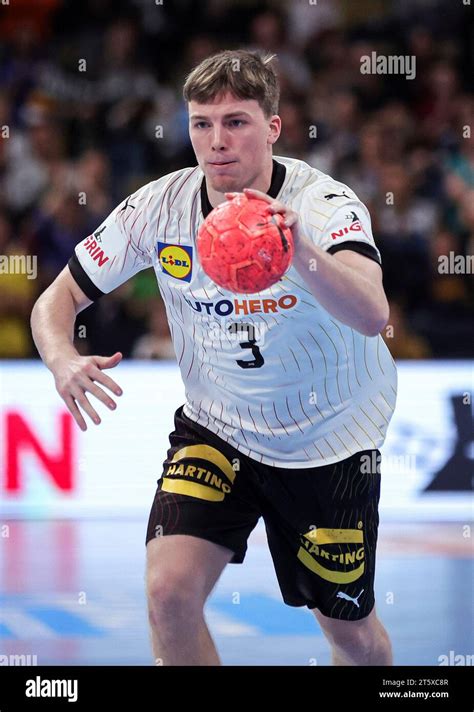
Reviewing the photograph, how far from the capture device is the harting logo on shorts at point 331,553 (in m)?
4.39

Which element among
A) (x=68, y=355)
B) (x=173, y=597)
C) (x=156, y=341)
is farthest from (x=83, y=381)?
→ (x=156, y=341)

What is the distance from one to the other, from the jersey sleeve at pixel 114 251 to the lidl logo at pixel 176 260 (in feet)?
0.27

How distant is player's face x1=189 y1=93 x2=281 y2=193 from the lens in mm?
4086

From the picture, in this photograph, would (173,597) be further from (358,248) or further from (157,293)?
(157,293)

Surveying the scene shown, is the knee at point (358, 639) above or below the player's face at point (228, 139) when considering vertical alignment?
below

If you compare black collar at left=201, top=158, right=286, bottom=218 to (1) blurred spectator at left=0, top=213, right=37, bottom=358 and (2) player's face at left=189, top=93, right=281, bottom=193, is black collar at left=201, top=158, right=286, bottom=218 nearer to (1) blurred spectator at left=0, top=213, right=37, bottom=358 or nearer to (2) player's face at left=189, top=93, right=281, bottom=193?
(2) player's face at left=189, top=93, right=281, bottom=193

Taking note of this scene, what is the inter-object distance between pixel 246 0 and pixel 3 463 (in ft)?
21.5

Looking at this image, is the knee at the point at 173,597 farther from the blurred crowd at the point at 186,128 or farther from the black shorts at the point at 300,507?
the blurred crowd at the point at 186,128

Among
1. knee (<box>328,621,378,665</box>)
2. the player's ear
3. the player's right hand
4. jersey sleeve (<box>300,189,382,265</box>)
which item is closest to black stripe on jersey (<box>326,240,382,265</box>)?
jersey sleeve (<box>300,189,382,265</box>)

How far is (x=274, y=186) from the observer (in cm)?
430

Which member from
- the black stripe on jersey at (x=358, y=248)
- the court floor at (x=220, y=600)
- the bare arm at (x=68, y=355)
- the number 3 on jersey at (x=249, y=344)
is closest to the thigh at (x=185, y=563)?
the bare arm at (x=68, y=355)

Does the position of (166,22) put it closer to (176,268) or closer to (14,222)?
(14,222)

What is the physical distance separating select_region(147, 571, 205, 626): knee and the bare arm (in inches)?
22.4

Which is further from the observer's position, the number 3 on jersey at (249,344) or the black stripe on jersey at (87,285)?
the black stripe on jersey at (87,285)
